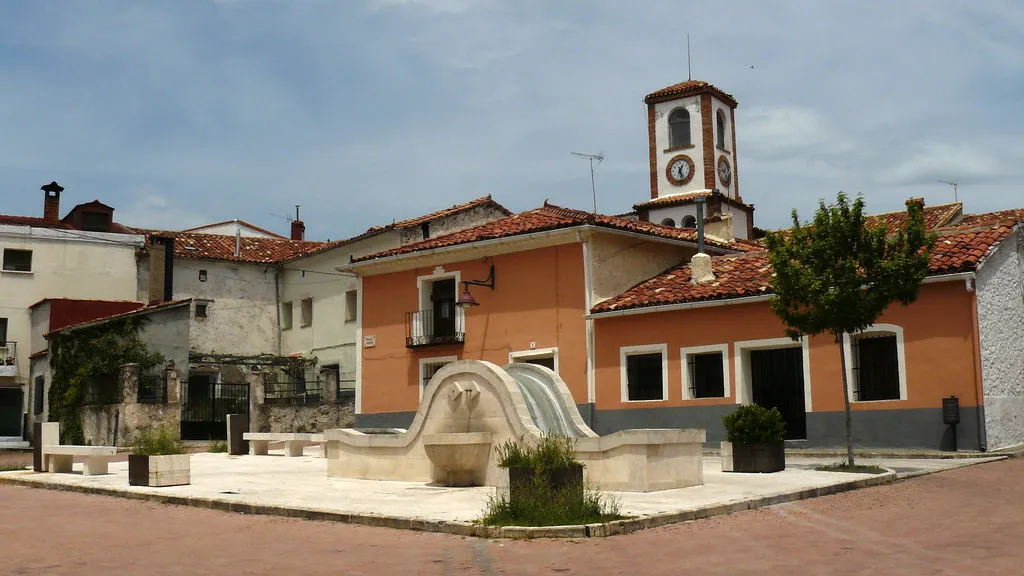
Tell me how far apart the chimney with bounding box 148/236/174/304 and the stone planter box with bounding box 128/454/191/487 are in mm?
24803

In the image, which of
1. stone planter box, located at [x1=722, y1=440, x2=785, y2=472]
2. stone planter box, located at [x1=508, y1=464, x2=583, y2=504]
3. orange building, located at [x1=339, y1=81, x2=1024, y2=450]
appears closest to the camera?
stone planter box, located at [x1=508, y1=464, x2=583, y2=504]

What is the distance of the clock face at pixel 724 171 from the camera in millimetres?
42281

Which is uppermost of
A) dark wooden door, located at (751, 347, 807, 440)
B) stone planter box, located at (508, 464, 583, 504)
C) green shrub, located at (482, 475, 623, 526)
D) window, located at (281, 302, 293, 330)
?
window, located at (281, 302, 293, 330)

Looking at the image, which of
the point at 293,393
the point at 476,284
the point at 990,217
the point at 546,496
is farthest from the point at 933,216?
the point at 546,496

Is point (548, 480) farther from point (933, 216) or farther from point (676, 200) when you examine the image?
point (676, 200)

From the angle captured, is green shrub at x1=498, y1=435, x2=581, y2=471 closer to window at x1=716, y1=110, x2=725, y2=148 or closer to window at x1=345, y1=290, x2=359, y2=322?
window at x1=345, y1=290, x2=359, y2=322

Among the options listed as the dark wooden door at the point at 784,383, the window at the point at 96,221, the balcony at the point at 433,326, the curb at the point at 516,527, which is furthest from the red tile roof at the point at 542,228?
the window at the point at 96,221

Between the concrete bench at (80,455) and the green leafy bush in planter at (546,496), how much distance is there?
8646 millimetres

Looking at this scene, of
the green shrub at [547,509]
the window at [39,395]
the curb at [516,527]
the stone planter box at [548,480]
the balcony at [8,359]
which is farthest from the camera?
the balcony at [8,359]

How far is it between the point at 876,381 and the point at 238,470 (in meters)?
12.0

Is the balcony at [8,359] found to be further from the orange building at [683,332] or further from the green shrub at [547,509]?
the green shrub at [547,509]

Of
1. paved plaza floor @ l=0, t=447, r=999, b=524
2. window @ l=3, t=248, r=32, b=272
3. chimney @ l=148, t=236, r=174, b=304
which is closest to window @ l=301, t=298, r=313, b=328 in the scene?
chimney @ l=148, t=236, r=174, b=304

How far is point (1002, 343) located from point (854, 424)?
313cm

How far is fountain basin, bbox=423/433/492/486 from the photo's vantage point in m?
13.8
